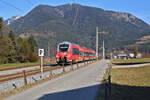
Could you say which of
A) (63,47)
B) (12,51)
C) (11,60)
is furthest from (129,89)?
(11,60)

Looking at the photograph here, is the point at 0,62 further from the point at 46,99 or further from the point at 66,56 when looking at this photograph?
the point at 46,99

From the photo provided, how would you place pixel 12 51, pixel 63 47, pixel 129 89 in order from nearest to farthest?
pixel 129 89
pixel 63 47
pixel 12 51

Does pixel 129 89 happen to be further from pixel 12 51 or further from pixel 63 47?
pixel 12 51

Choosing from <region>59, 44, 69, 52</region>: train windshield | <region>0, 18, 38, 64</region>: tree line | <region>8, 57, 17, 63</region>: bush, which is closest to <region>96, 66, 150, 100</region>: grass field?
<region>59, 44, 69, 52</region>: train windshield

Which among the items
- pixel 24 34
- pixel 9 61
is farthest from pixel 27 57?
pixel 24 34

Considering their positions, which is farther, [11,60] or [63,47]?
[11,60]

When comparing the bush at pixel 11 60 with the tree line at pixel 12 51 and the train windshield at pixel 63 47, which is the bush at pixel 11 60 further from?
the train windshield at pixel 63 47

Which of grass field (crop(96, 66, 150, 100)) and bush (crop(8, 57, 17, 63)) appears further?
bush (crop(8, 57, 17, 63))

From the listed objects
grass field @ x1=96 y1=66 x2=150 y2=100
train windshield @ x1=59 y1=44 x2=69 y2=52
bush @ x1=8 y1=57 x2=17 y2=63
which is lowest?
grass field @ x1=96 y1=66 x2=150 y2=100

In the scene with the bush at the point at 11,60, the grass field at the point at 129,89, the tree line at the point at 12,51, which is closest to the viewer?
the grass field at the point at 129,89

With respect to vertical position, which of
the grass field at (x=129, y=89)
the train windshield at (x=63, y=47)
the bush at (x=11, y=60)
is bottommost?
the grass field at (x=129, y=89)

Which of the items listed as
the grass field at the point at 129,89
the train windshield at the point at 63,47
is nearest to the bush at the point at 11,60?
the train windshield at the point at 63,47

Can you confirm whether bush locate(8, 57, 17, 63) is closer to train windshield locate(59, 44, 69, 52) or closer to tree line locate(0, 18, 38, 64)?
tree line locate(0, 18, 38, 64)

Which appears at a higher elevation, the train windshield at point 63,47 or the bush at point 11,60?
the train windshield at point 63,47
